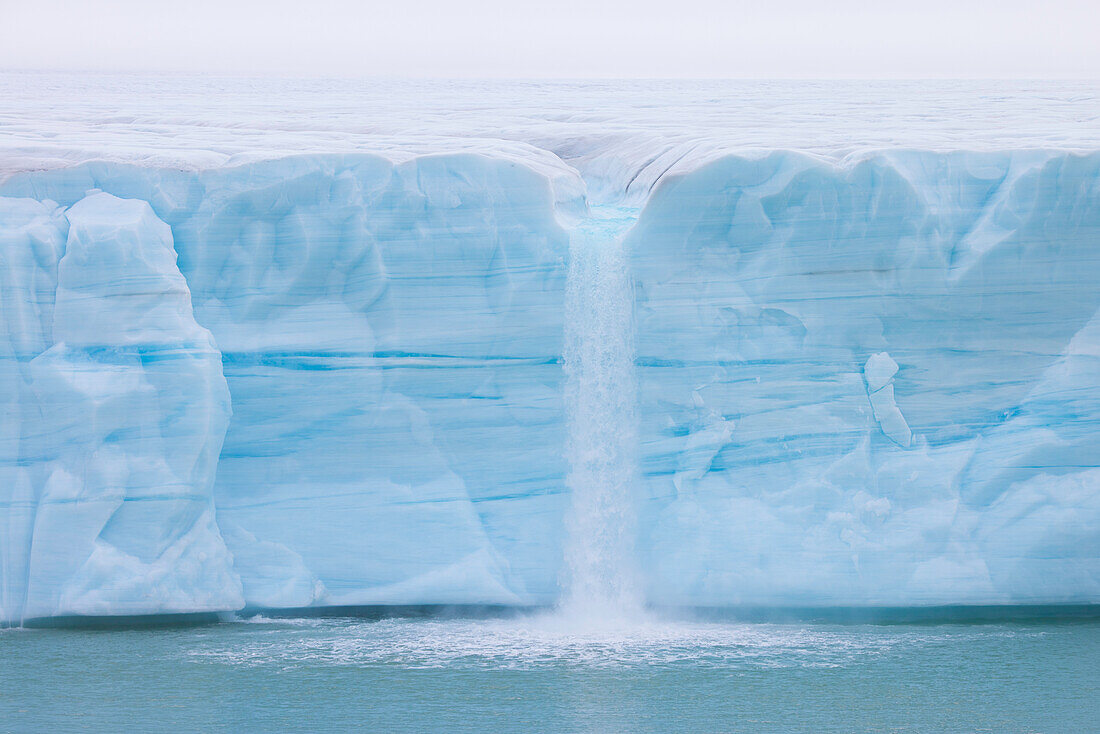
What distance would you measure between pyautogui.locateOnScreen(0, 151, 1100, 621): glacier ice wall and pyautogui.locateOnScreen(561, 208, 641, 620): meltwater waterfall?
3.4 inches

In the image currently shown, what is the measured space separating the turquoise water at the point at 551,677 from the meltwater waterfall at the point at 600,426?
0.32 m

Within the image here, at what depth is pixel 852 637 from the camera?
205 inches

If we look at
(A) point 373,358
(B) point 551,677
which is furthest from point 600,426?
(B) point 551,677

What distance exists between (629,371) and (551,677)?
1.78 metres

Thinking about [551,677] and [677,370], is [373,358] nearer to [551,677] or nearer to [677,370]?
[677,370]

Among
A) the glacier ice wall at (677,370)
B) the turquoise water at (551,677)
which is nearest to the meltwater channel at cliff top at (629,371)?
the glacier ice wall at (677,370)

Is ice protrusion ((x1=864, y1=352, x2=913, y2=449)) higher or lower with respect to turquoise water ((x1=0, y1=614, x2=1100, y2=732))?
higher

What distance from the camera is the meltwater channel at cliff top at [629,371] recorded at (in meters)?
5.38

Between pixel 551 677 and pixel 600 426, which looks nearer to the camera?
pixel 551 677

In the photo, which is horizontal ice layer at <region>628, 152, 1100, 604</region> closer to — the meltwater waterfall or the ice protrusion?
the ice protrusion

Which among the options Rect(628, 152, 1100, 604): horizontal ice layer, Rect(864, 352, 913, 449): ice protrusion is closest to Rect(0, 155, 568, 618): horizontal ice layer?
Rect(628, 152, 1100, 604): horizontal ice layer

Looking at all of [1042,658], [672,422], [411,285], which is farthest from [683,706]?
[411,285]

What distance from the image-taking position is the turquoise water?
14.5 feet

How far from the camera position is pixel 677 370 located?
5496 millimetres
